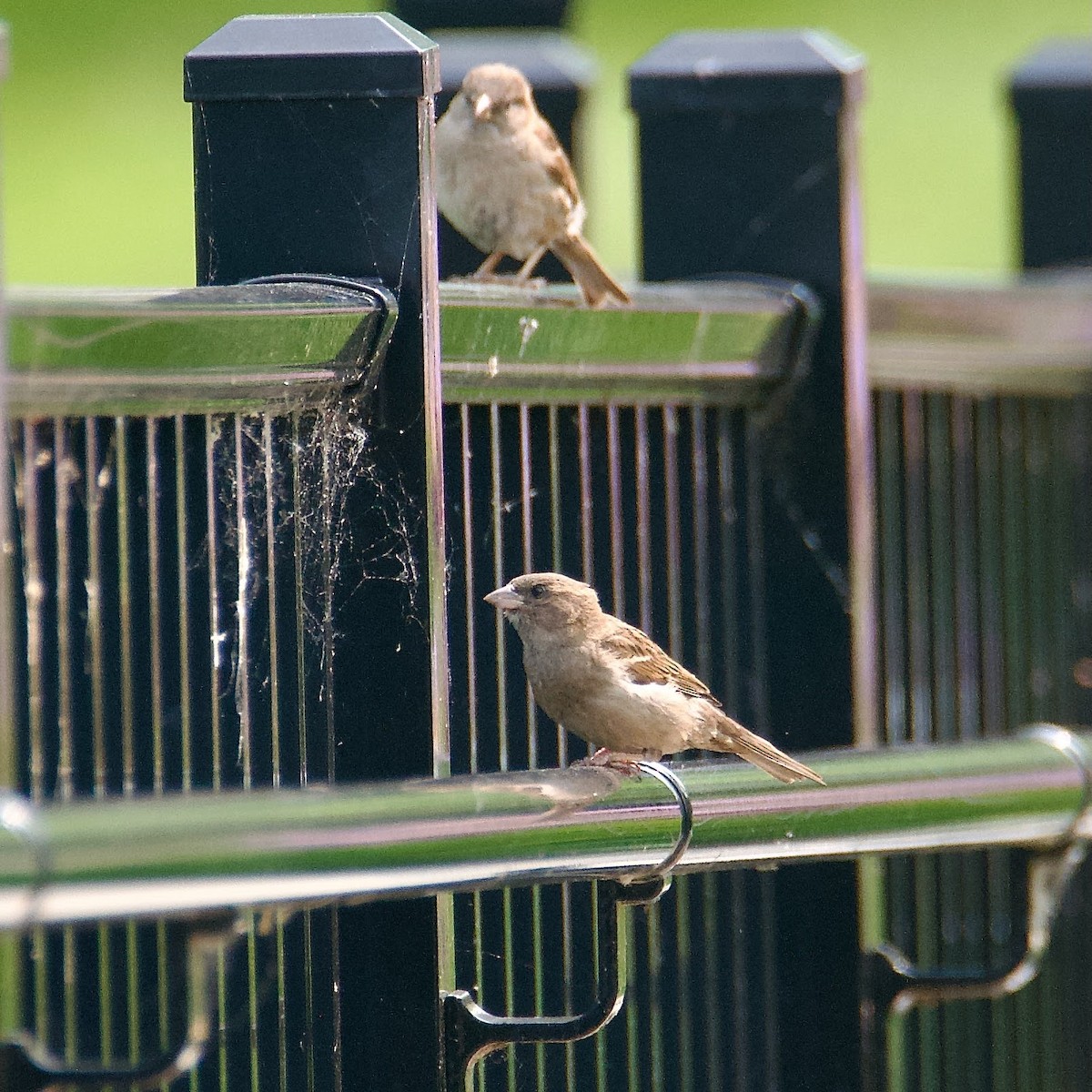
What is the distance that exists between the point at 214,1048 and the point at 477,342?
1.09 m

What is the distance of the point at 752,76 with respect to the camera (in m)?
4.54

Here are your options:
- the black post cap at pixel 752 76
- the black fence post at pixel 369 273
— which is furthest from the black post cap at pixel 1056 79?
the black fence post at pixel 369 273

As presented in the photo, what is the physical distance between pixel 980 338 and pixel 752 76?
0.94 meters

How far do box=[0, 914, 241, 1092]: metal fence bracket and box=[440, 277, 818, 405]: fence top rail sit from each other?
124 centimetres

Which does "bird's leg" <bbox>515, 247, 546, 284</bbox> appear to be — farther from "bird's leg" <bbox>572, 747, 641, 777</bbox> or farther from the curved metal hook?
the curved metal hook

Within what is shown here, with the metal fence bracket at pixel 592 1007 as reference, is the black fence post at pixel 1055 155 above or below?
above

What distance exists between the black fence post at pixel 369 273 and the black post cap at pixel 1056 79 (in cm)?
328

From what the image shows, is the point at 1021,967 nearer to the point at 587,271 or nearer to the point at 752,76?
the point at 587,271

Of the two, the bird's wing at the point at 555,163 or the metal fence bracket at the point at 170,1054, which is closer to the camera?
the metal fence bracket at the point at 170,1054

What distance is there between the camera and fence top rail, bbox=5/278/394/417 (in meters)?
2.78

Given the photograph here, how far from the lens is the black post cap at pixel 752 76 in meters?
4.51

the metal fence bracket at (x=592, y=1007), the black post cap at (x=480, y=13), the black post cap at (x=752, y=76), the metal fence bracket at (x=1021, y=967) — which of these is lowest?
the metal fence bracket at (x=1021, y=967)

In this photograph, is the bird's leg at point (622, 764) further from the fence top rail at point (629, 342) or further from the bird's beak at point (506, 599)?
the fence top rail at point (629, 342)

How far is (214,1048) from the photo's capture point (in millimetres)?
3102
